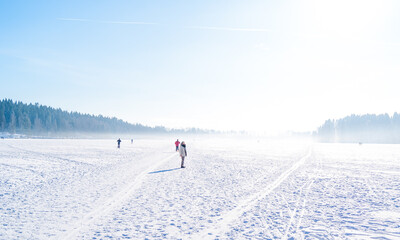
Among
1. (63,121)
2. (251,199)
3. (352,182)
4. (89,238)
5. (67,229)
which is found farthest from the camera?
(63,121)

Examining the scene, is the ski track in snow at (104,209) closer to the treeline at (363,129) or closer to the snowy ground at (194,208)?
the snowy ground at (194,208)

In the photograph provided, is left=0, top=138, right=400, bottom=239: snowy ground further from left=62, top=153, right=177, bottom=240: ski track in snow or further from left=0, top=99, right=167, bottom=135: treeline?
left=0, top=99, right=167, bottom=135: treeline

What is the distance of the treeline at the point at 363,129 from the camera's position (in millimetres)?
119562

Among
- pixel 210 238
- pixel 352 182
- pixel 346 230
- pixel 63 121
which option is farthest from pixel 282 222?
pixel 63 121

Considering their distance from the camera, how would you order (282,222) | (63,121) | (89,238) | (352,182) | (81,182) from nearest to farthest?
(89,238) < (282,222) < (81,182) < (352,182) < (63,121)

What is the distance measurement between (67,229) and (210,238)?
11.5 feet

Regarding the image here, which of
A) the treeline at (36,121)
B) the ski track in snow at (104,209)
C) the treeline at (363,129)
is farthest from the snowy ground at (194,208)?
the treeline at (363,129)

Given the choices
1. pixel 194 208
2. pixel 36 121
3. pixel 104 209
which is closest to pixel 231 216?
pixel 194 208

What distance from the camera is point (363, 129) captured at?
132 metres

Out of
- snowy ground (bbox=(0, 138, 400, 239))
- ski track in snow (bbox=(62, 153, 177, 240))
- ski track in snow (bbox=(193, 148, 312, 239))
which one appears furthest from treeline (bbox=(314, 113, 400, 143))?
ski track in snow (bbox=(62, 153, 177, 240))

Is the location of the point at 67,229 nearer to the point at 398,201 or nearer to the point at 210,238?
the point at 210,238

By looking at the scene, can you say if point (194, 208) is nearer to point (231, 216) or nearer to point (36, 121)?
point (231, 216)

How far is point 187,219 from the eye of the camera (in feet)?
24.0

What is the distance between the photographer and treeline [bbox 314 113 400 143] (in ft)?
392
